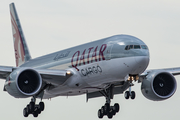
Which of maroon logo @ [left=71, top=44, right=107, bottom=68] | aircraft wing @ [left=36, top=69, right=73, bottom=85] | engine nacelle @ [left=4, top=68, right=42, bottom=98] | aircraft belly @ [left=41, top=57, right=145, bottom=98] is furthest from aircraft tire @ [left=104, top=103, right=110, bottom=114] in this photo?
engine nacelle @ [left=4, top=68, right=42, bottom=98]

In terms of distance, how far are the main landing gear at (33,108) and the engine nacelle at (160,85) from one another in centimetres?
927

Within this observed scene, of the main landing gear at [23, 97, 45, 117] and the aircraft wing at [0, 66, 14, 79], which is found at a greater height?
the aircraft wing at [0, 66, 14, 79]

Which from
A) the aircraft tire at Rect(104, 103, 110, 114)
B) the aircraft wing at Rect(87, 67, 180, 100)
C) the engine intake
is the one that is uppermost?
the aircraft wing at Rect(87, 67, 180, 100)

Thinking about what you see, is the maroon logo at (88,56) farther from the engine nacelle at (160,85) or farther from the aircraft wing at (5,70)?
the engine nacelle at (160,85)

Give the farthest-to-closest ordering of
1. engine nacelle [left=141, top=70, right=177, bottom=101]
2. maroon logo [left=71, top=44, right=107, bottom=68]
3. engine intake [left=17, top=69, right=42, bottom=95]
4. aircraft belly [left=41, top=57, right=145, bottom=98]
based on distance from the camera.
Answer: engine nacelle [left=141, top=70, right=177, bottom=101]
engine intake [left=17, top=69, right=42, bottom=95]
maroon logo [left=71, top=44, right=107, bottom=68]
aircraft belly [left=41, top=57, right=145, bottom=98]

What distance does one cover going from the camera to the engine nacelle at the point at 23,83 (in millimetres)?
38906

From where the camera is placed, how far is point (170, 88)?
43312mm

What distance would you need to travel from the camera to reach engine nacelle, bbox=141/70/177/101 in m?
42.8

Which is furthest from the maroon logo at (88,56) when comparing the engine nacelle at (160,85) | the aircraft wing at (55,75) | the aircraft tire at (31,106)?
the aircraft tire at (31,106)

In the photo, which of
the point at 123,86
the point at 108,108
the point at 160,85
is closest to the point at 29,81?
the point at 108,108

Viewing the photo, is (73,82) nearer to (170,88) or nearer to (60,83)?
(60,83)

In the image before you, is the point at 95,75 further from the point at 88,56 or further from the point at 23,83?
the point at 23,83

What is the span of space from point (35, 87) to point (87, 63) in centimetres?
454

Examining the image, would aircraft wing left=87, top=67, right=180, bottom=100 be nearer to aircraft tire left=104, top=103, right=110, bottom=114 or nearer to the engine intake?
aircraft tire left=104, top=103, right=110, bottom=114
